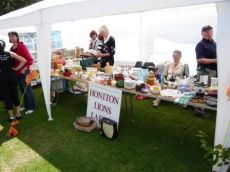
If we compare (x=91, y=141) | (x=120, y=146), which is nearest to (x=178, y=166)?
(x=120, y=146)

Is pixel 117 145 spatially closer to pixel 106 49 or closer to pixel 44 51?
pixel 44 51

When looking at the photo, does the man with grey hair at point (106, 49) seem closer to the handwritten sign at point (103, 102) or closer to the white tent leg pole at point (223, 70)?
the handwritten sign at point (103, 102)

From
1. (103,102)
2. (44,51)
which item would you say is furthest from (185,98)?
(44,51)

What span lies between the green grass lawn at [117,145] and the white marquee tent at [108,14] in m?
0.59

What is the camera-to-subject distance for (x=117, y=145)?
3.64m

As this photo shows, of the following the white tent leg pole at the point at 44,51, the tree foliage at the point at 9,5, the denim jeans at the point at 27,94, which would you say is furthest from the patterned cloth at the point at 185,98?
the tree foliage at the point at 9,5

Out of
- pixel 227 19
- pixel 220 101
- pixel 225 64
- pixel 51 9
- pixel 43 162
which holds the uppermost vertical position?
pixel 51 9

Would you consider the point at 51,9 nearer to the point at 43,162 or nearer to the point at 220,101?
the point at 43,162

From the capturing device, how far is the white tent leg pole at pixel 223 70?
2334 millimetres

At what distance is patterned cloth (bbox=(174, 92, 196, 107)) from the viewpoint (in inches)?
120

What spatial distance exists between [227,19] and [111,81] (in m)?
2.13

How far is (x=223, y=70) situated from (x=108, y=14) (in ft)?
5.16

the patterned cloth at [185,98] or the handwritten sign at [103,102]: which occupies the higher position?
the patterned cloth at [185,98]

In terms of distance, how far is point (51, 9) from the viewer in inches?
155
